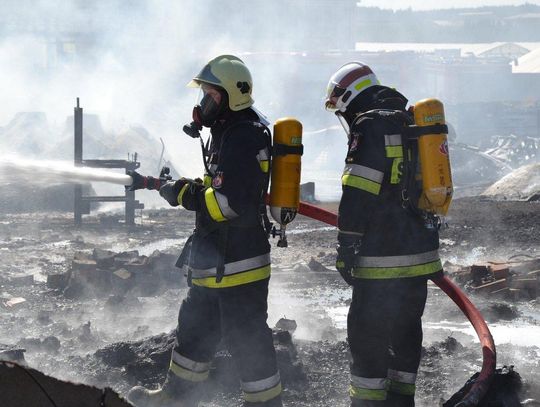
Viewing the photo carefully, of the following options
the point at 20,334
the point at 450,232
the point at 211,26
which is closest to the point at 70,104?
the point at 211,26

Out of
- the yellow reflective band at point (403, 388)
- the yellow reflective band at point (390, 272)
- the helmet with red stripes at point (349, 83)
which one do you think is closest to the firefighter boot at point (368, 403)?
the yellow reflective band at point (403, 388)

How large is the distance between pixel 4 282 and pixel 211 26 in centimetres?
3905

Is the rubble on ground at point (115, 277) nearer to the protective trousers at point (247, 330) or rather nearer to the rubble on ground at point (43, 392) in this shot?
the protective trousers at point (247, 330)

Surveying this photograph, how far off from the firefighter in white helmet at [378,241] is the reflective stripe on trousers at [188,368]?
80 cm

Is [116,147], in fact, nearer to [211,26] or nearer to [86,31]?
[86,31]

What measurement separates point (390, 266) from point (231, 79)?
1.24m

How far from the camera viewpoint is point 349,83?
4.28 meters

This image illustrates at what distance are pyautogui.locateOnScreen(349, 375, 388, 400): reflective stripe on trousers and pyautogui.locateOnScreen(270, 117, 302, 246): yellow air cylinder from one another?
93 centimetres

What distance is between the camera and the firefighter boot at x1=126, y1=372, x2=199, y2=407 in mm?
4375

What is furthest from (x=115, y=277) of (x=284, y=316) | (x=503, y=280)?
(x=503, y=280)

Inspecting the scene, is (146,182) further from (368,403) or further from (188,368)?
(368,403)

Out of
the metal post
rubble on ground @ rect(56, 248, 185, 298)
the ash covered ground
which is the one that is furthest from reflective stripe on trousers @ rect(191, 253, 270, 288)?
the metal post

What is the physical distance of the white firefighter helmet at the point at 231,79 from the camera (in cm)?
412

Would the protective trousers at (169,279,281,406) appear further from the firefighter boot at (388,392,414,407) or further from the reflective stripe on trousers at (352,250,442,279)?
the firefighter boot at (388,392,414,407)
